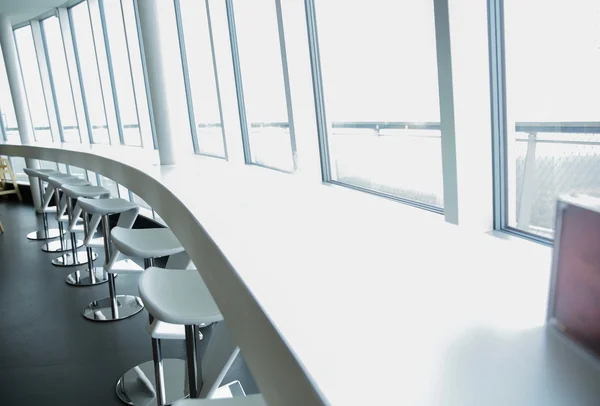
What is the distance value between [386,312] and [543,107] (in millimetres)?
1117

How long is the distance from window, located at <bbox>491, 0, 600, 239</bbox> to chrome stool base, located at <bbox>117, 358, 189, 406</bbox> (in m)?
1.71

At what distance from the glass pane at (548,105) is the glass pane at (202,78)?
2863mm

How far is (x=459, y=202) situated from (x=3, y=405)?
2.40 meters

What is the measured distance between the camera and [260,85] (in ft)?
11.8

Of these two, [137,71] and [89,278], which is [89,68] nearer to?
[137,71]

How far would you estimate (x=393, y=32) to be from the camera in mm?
2213

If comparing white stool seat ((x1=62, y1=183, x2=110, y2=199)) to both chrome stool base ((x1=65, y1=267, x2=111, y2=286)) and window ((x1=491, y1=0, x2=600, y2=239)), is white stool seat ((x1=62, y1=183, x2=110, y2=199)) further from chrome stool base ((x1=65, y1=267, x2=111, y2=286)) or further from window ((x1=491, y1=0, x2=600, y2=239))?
window ((x1=491, y1=0, x2=600, y2=239))

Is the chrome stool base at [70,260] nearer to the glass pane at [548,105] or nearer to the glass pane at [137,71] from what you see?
the glass pane at [137,71]

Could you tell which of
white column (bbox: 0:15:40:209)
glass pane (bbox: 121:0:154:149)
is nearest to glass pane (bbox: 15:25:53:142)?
white column (bbox: 0:15:40:209)

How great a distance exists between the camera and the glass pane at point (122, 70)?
5430mm

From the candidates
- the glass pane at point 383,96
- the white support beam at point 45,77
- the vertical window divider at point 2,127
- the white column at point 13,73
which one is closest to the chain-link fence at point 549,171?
the glass pane at point 383,96

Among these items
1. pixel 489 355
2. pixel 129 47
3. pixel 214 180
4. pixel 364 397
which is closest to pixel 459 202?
pixel 489 355

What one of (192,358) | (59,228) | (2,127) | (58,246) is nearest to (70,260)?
(59,228)

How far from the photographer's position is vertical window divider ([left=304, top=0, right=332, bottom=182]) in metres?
2.80
